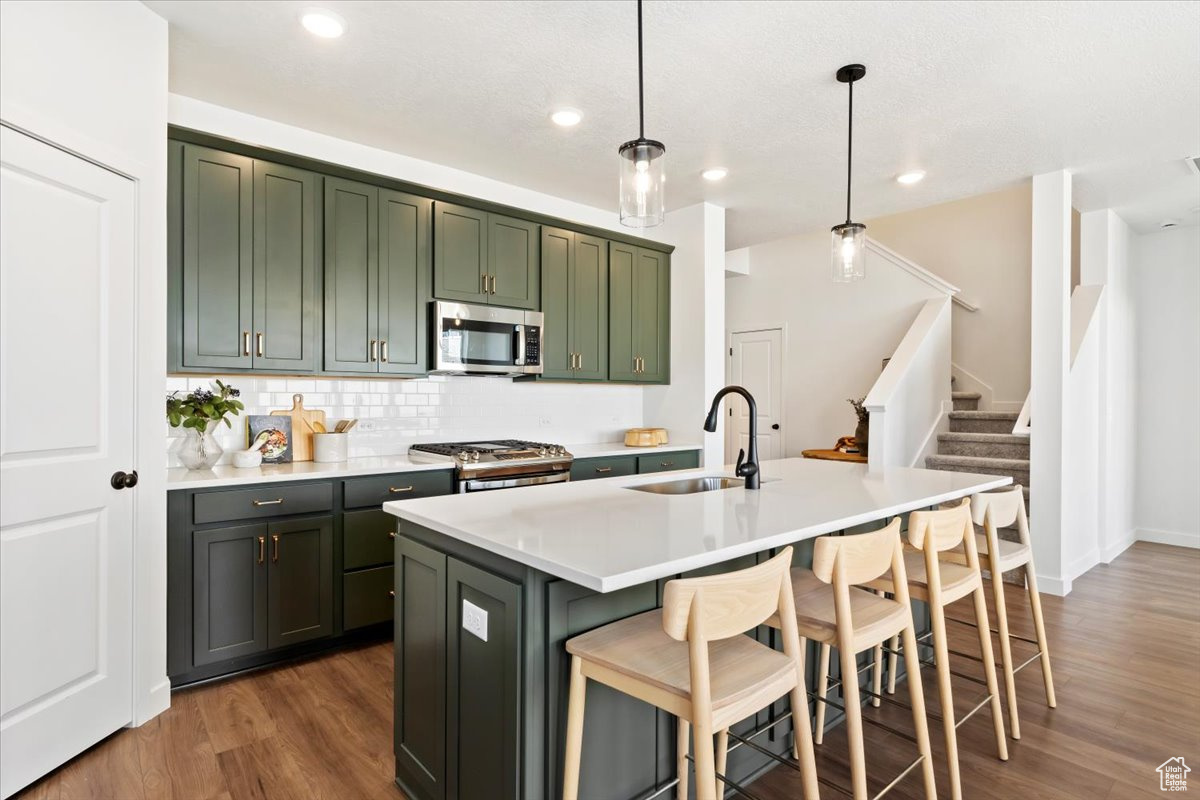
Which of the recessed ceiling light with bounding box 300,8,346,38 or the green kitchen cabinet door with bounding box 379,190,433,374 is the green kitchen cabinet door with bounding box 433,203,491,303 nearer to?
the green kitchen cabinet door with bounding box 379,190,433,374

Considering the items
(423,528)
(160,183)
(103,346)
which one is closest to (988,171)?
(423,528)

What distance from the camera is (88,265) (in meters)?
2.20

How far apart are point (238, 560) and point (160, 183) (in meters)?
1.57

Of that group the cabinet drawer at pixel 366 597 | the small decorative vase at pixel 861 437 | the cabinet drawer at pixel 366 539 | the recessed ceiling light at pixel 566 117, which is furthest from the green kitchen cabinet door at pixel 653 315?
the cabinet drawer at pixel 366 597

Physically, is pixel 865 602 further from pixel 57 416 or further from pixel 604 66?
pixel 57 416

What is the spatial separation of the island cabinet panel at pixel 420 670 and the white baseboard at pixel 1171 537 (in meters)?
6.49

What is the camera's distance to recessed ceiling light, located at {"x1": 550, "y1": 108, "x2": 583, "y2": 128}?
126 inches

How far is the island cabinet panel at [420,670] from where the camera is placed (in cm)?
181

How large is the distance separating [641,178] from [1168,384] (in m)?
5.94

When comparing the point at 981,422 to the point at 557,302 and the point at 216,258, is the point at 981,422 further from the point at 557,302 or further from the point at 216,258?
the point at 216,258

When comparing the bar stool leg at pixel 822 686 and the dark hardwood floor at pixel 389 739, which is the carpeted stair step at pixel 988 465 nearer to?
the dark hardwood floor at pixel 389 739

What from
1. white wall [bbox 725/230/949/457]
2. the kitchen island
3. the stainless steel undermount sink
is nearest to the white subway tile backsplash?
the kitchen island

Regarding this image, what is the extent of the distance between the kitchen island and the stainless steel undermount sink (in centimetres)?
44

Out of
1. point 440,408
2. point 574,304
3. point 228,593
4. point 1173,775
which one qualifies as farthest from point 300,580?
point 1173,775
